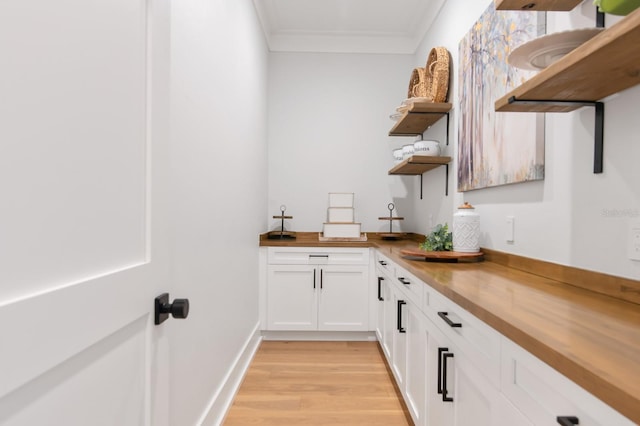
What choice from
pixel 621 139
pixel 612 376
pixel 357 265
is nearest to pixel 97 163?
Result: pixel 612 376

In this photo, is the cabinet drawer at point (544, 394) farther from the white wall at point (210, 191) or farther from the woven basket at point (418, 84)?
the woven basket at point (418, 84)

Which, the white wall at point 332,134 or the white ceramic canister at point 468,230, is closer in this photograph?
the white ceramic canister at point 468,230

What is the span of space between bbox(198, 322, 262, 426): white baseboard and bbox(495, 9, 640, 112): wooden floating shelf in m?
1.81

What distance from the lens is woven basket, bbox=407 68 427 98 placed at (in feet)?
9.27

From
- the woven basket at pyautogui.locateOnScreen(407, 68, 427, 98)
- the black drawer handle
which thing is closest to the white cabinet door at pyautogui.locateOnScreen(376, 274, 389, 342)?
the black drawer handle

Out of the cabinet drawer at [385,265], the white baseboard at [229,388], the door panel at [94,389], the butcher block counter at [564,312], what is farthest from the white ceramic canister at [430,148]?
the door panel at [94,389]

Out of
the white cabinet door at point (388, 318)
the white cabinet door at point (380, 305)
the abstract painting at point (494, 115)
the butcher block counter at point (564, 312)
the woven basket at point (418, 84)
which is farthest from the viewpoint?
the woven basket at point (418, 84)

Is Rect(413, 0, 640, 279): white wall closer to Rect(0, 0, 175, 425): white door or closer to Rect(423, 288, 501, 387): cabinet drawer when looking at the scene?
Rect(423, 288, 501, 387): cabinet drawer

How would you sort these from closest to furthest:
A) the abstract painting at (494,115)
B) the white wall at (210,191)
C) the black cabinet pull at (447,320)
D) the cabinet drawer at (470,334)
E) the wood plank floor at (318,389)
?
the cabinet drawer at (470,334) → the black cabinet pull at (447,320) → the white wall at (210,191) → the abstract painting at (494,115) → the wood plank floor at (318,389)

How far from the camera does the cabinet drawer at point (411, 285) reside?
166cm

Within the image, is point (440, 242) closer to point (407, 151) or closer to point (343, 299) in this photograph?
point (407, 151)

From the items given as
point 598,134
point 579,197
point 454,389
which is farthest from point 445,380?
point 598,134

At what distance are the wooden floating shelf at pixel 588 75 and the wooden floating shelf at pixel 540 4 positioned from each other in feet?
1.09

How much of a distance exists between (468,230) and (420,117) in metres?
1.10
